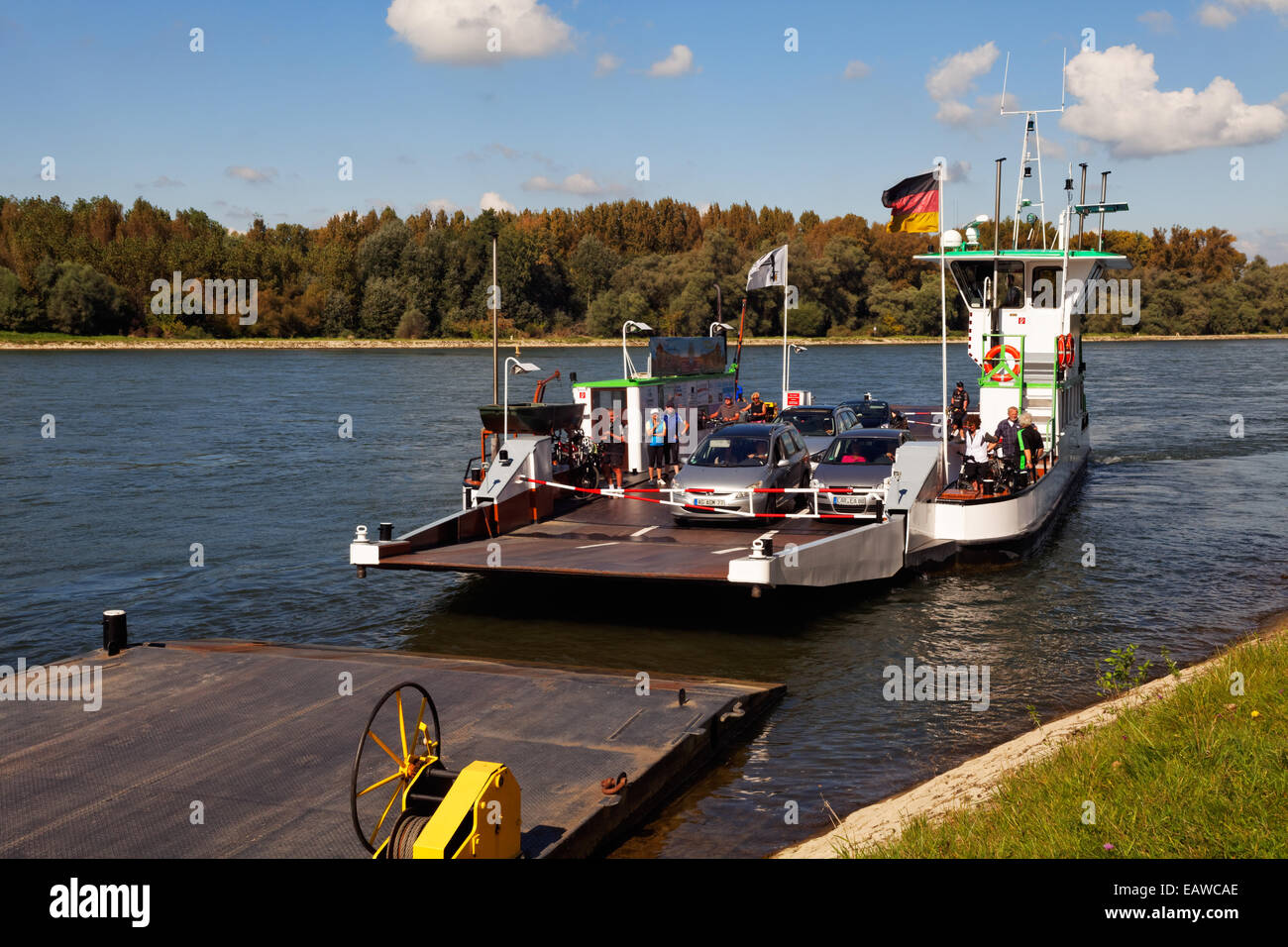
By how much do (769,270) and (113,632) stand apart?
61.2 feet

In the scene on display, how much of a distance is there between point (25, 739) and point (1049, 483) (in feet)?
62.7

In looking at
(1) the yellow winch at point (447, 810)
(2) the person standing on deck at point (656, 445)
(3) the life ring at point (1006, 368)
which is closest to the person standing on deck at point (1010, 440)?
(3) the life ring at point (1006, 368)

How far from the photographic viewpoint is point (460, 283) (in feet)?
406

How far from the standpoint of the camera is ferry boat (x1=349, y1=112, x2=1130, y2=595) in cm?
1573

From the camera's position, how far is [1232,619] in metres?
17.3

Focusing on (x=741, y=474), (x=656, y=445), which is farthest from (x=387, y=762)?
(x=656, y=445)

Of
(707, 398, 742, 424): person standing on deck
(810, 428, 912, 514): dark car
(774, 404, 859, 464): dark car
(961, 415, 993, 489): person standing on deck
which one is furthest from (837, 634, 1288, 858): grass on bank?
(707, 398, 742, 424): person standing on deck

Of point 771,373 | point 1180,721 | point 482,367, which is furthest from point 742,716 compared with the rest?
point 482,367

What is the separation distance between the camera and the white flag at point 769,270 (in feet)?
90.8

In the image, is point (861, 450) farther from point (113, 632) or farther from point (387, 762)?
point (387, 762)

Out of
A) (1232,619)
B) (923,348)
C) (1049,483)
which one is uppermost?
(923,348)

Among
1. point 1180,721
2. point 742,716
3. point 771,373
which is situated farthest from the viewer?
point 771,373

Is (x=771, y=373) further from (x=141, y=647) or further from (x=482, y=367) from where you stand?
(x=141, y=647)

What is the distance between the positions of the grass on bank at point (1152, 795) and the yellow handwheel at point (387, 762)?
3.02 meters
